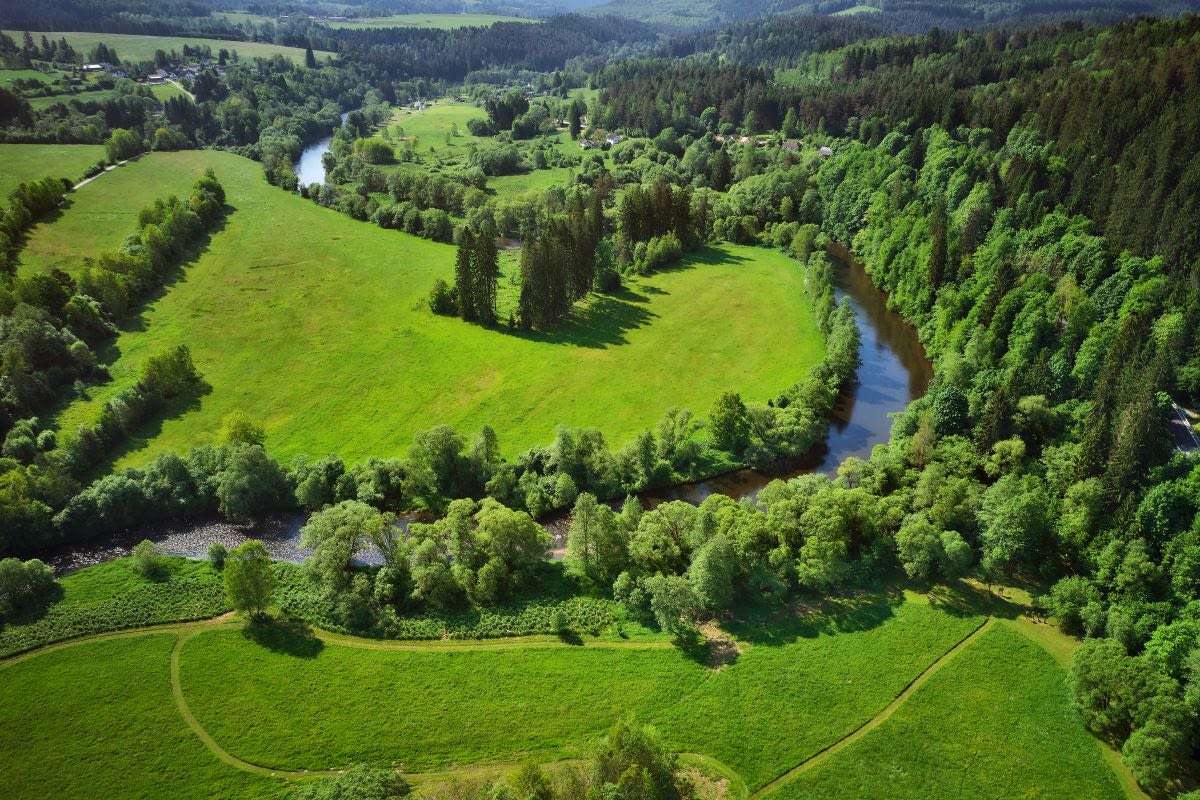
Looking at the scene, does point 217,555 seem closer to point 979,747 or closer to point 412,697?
point 412,697

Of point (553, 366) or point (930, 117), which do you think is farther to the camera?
point (930, 117)

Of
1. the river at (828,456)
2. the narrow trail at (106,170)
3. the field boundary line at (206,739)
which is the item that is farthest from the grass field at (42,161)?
the field boundary line at (206,739)

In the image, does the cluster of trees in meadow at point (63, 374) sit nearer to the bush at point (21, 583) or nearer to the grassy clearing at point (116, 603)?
the bush at point (21, 583)

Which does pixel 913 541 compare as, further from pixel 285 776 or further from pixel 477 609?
pixel 285 776


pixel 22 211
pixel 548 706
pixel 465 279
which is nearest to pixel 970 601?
pixel 548 706

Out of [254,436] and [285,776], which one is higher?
[254,436]

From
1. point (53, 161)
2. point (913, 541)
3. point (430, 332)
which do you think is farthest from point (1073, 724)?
point (53, 161)
